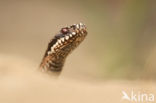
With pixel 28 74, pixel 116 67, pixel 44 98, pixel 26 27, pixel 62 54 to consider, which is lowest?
pixel 44 98

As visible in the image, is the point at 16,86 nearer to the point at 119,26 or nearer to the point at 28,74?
the point at 28,74

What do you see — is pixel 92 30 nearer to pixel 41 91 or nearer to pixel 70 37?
pixel 70 37

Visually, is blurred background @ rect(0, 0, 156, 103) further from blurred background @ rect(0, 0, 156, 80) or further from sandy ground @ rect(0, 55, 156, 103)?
sandy ground @ rect(0, 55, 156, 103)

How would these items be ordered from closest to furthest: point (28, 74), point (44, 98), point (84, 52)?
1. point (44, 98)
2. point (28, 74)
3. point (84, 52)

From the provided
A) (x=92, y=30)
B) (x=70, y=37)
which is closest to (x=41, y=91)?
(x=70, y=37)

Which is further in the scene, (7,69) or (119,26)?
(119,26)

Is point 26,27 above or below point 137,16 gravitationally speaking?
below

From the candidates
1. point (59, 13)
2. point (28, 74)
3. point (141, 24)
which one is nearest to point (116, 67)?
point (141, 24)
